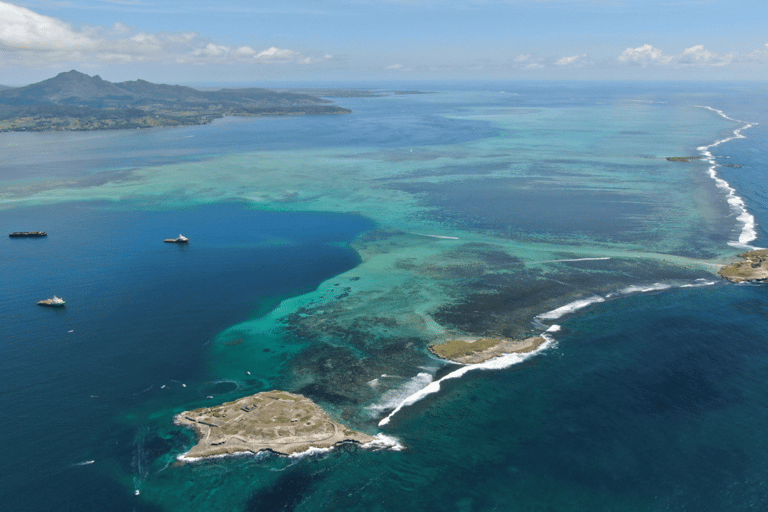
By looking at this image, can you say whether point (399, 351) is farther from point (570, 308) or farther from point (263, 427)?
point (570, 308)

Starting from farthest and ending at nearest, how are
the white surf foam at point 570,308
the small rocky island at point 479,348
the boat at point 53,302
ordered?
the boat at point 53,302
the white surf foam at point 570,308
the small rocky island at point 479,348

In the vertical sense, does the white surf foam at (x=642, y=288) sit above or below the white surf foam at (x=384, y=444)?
above

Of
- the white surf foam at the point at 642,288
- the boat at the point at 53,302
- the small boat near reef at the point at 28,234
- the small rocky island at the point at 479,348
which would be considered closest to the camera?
the small rocky island at the point at 479,348

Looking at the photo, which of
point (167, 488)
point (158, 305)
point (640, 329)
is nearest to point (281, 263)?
point (158, 305)

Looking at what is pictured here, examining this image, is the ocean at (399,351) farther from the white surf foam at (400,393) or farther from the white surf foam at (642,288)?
the white surf foam at (642,288)

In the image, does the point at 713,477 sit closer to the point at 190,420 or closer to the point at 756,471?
the point at 756,471

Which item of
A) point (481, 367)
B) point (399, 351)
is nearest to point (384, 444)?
point (399, 351)

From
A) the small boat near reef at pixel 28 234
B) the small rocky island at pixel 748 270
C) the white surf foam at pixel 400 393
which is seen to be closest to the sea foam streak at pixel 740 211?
the small rocky island at pixel 748 270
